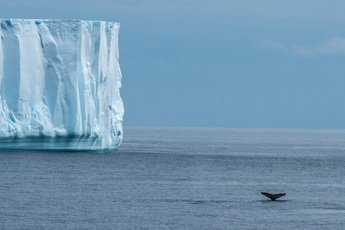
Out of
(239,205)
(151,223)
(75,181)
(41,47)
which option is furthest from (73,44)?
(151,223)

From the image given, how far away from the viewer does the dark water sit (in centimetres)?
2777

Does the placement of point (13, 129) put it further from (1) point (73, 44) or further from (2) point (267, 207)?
(2) point (267, 207)

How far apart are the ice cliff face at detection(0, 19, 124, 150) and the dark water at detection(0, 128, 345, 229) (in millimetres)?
1434

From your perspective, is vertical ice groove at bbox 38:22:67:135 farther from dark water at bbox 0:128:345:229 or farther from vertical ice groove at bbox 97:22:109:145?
dark water at bbox 0:128:345:229

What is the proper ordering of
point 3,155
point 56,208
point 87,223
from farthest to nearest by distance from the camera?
point 3,155, point 56,208, point 87,223

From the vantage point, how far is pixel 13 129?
145ft

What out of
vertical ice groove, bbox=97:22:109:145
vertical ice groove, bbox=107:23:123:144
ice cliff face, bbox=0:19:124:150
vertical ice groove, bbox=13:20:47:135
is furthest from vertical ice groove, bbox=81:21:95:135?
vertical ice groove, bbox=107:23:123:144

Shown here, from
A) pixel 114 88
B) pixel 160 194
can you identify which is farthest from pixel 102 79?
pixel 160 194

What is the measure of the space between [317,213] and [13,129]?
1684cm

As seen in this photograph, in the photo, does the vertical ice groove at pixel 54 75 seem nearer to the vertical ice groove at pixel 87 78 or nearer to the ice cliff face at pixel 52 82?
the ice cliff face at pixel 52 82

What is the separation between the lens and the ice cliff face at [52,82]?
147 feet

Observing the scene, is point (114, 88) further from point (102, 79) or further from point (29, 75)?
point (29, 75)

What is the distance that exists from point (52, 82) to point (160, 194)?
485 inches

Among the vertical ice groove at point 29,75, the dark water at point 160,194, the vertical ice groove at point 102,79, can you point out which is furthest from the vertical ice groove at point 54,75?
the dark water at point 160,194
